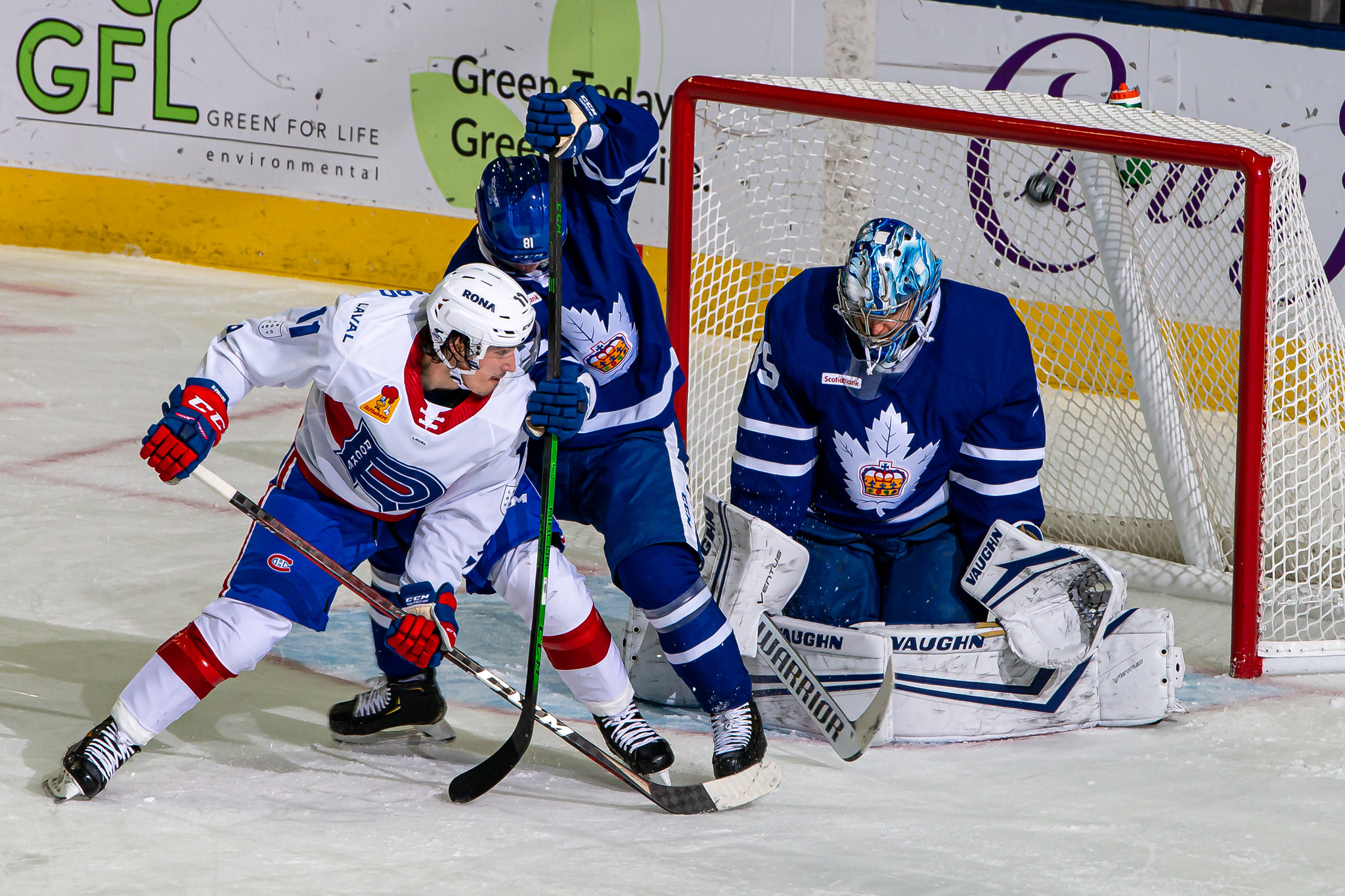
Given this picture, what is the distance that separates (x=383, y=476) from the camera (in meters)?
2.48

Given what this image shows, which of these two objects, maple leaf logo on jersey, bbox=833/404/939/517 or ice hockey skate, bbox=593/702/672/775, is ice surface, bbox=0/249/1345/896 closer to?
ice hockey skate, bbox=593/702/672/775

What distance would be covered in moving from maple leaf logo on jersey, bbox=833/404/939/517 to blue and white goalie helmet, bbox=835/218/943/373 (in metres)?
0.15

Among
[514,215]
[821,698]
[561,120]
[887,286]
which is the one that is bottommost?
[821,698]

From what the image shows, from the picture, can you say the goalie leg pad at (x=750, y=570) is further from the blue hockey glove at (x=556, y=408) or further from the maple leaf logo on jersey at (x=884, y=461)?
the blue hockey glove at (x=556, y=408)

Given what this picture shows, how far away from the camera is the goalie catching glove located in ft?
9.32

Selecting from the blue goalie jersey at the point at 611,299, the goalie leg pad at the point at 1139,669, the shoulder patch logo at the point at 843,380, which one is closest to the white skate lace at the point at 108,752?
the blue goalie jersey at the point at 611,299

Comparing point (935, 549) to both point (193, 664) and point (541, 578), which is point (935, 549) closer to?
point (541, 578)

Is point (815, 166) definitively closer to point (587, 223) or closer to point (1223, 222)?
point (1223, 222)

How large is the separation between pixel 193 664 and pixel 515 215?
0.87m

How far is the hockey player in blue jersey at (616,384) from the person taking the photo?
8.62 ft

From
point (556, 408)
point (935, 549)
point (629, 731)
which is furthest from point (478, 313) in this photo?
point (935, 549)

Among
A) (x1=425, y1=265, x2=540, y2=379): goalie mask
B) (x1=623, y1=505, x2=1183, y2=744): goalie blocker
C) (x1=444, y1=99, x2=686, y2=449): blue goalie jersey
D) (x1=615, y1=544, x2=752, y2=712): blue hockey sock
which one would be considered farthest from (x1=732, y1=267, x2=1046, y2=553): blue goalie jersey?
(x1=425, y1=265, x2=540, y2=379): goalie mask

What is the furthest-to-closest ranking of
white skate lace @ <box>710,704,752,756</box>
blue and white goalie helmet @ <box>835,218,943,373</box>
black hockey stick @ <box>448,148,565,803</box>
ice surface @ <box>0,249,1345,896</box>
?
blue and white goalie helmet @ <box>835,218,943,373</box> < white skate lace @ <box>710,704,752,756</box> < black hockey stick @ <box>448,148,565,803</box> < ice surface @ <box>0,249,1345,896</box>

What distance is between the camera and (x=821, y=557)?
10.1ft
